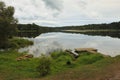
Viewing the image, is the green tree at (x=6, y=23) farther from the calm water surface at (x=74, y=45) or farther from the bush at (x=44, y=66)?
the bush at (x=44, y=66)

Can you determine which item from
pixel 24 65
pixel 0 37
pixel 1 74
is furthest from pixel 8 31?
pixel 1 74

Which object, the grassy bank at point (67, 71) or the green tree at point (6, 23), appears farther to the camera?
the green tree at point (6, 23)

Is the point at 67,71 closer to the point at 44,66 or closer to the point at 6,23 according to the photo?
the point at 44,66

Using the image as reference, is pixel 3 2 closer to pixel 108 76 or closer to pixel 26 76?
pixel 26 76

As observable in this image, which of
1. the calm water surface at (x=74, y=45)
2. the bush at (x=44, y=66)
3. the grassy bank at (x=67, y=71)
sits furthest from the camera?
the calm water surface at (x=74, y=45)

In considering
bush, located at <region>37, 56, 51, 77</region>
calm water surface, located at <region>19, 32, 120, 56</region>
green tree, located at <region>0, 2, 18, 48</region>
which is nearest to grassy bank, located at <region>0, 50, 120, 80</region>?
A: bush, located at <region>37, 56, 51, 77</region>

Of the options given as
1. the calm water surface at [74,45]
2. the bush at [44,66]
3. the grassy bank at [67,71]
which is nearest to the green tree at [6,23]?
the calm water surface at [74,45]

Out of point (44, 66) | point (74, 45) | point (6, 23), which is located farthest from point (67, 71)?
point (74, 45)

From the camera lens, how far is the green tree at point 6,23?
46888 mm

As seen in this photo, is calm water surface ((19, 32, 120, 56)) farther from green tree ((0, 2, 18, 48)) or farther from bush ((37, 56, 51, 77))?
bush ((37, 56, 51, 77))

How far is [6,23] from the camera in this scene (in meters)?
46.8

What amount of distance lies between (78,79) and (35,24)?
168 meters

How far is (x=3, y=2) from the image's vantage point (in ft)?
164

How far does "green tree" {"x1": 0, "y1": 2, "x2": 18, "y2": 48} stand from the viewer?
4689 centimetres
